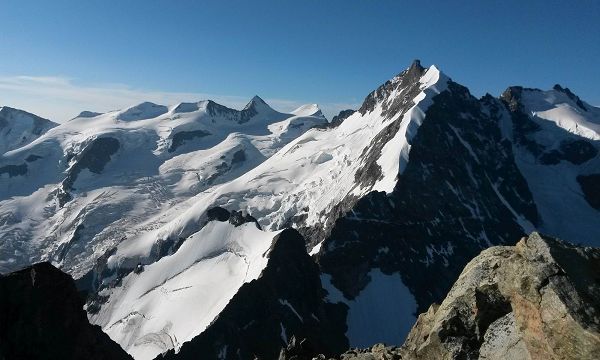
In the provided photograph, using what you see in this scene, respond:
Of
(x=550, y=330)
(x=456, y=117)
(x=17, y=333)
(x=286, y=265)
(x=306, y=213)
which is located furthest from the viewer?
(x=456, y=117)

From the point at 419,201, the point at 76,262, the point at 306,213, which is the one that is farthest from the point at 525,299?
the point at 76,262

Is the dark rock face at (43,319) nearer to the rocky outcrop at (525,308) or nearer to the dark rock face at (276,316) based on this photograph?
the dark rock face at (276,316)

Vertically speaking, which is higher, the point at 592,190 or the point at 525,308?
the point at 592,190

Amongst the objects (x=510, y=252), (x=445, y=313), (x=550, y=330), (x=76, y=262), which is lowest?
(x=76, y=262)

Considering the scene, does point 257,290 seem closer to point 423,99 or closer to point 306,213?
point 306,213

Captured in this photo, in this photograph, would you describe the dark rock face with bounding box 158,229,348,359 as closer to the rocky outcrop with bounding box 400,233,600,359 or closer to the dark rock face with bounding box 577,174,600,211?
the rocky outcrop with bounding box 400,233,600,359

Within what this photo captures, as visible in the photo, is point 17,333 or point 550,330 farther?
point 17,333

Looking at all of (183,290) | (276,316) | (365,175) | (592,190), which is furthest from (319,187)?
(592,190)

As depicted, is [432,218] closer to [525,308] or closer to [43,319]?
[43,319]

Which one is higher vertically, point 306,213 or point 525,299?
point 525,299
